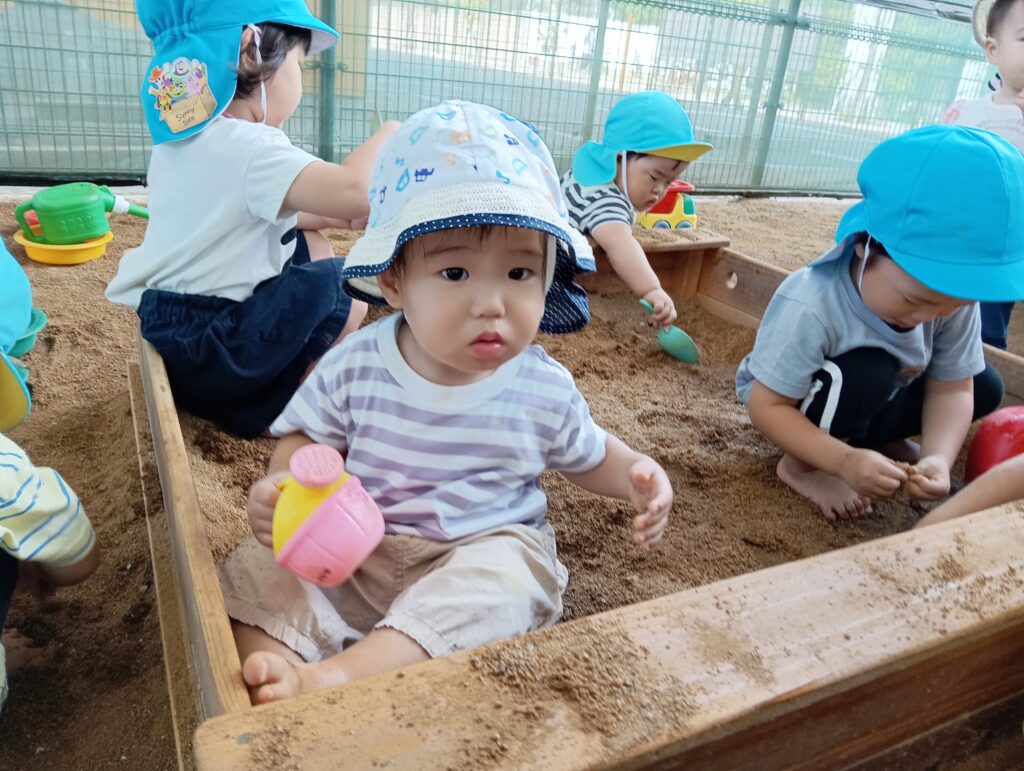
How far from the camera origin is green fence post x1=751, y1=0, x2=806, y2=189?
486cm

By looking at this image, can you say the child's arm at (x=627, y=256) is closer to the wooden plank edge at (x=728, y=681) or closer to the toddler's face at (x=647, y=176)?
the toddler's face at (x=647, y=176)

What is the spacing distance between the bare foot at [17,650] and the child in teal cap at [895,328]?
45.6 inches

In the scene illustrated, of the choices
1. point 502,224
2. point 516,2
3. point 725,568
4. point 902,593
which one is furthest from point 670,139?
point 516,2

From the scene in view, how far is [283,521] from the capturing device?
2.24 feet

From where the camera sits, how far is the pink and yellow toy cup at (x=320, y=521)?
67cm

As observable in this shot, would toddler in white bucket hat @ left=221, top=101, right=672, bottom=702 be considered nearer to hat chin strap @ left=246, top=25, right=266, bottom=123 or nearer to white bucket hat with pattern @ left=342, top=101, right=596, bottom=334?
white bucket hat with pattern @ left=342, top=101, right=596, bottom=334

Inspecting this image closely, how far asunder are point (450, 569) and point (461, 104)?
1.63 ft

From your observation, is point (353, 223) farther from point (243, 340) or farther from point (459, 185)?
point (459, 185)

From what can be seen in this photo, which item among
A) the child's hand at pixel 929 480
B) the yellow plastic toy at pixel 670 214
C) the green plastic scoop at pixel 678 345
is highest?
the child's hand at pixel 929 480

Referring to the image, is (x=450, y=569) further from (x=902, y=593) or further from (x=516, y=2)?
(x=516, y=2)

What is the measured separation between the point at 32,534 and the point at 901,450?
1454 mm

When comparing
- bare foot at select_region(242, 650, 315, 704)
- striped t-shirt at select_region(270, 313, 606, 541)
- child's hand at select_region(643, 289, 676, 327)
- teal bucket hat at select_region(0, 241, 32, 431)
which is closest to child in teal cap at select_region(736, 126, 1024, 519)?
child's hand at select_region(643, 289, 676, 327)

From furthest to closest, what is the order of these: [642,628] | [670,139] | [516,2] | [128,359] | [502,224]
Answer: [516,2] → [670,139] → [128,359] → [502,224] → [642,628]

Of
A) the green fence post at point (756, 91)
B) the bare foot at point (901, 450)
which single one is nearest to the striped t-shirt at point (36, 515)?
the bare foot at point (901, 450)
